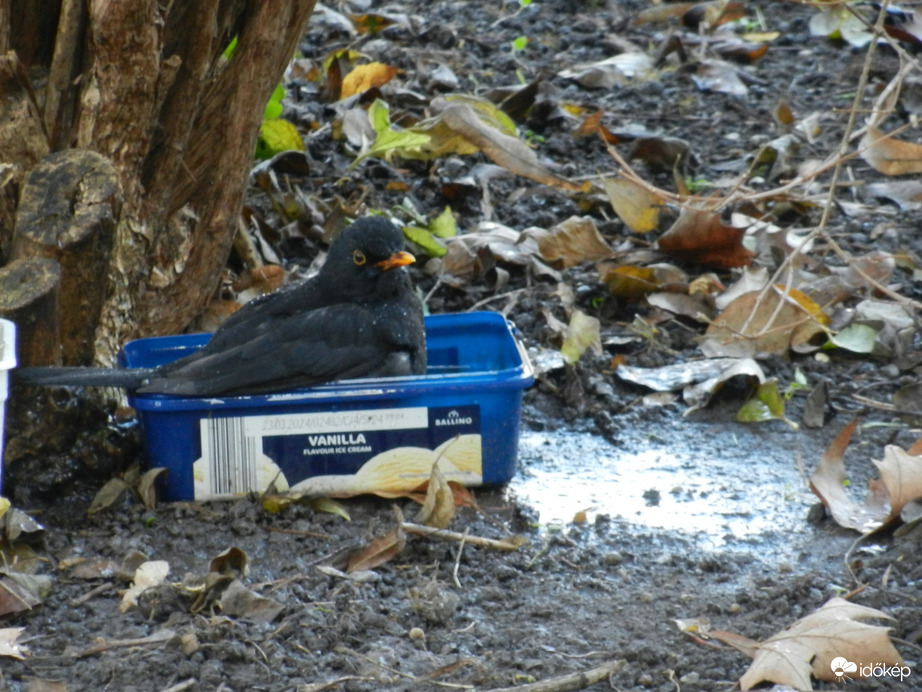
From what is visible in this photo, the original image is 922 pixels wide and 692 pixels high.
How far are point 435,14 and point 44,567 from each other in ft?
20.6

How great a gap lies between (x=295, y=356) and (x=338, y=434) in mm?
261

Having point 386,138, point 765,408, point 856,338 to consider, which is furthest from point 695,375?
point 386,138

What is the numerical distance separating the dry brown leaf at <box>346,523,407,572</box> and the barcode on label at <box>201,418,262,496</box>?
50 cm

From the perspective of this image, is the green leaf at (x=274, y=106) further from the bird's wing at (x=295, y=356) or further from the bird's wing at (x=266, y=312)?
the bird's wing at (x=295, y=356)

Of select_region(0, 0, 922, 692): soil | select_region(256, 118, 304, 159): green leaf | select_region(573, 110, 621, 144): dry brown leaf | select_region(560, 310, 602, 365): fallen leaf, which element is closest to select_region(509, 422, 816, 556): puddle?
select_region(0, 0, 922, 692): soil

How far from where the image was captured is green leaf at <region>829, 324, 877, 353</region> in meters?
4.54

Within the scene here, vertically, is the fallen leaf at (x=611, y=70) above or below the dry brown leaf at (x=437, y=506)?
above

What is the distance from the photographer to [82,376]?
3.24 m

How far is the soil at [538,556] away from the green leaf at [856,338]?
6 cm

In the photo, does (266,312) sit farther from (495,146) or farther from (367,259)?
(495,146)

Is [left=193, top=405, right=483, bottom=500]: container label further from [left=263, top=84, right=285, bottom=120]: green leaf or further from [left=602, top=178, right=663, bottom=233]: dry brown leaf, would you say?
[left=263, top=84, right=285, bottom=120]: green leaf

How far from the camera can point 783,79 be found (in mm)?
7551

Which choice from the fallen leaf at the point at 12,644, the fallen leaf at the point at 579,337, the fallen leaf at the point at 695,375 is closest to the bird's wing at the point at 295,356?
the fallen leaf at the point at 12,644

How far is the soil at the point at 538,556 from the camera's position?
100 inches
